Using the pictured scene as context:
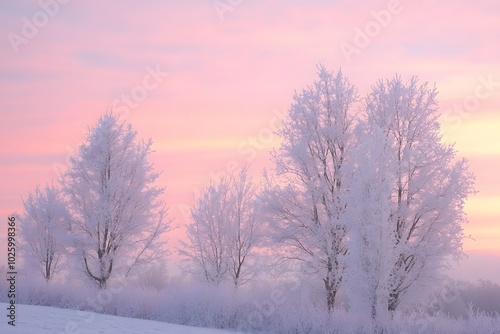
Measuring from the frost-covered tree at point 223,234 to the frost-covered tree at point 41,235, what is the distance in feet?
28.8

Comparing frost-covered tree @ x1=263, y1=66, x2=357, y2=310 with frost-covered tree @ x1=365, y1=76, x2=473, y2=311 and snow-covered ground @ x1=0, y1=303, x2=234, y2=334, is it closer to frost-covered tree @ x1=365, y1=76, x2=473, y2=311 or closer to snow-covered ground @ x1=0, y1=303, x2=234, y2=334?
frost-covered tree @ x1=365, y1=76, x2=473, y2=311

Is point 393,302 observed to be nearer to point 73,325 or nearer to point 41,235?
point 73,325

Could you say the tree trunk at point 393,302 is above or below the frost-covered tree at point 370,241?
below

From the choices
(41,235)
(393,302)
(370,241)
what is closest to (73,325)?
(370,241)

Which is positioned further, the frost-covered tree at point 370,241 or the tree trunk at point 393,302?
the tree trunk at point 393,302

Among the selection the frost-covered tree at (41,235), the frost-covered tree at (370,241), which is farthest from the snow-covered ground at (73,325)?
the frost-covered tree at (41,235)

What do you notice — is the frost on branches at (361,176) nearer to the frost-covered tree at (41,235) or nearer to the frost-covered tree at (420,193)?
the frost-covered tree at (420,193)

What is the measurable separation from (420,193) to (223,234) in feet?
38.1

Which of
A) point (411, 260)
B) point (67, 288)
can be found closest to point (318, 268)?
point (411, 260)

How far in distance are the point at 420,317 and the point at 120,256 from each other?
48.1 feet

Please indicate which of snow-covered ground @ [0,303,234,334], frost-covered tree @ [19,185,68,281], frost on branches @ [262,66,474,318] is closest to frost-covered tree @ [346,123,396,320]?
frost on branches @ [262,66,474,318]

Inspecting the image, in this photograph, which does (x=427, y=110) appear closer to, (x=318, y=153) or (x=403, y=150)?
(x=403, y=150)

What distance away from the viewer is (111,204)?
26.7 m

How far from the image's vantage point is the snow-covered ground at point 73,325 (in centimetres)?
1276
